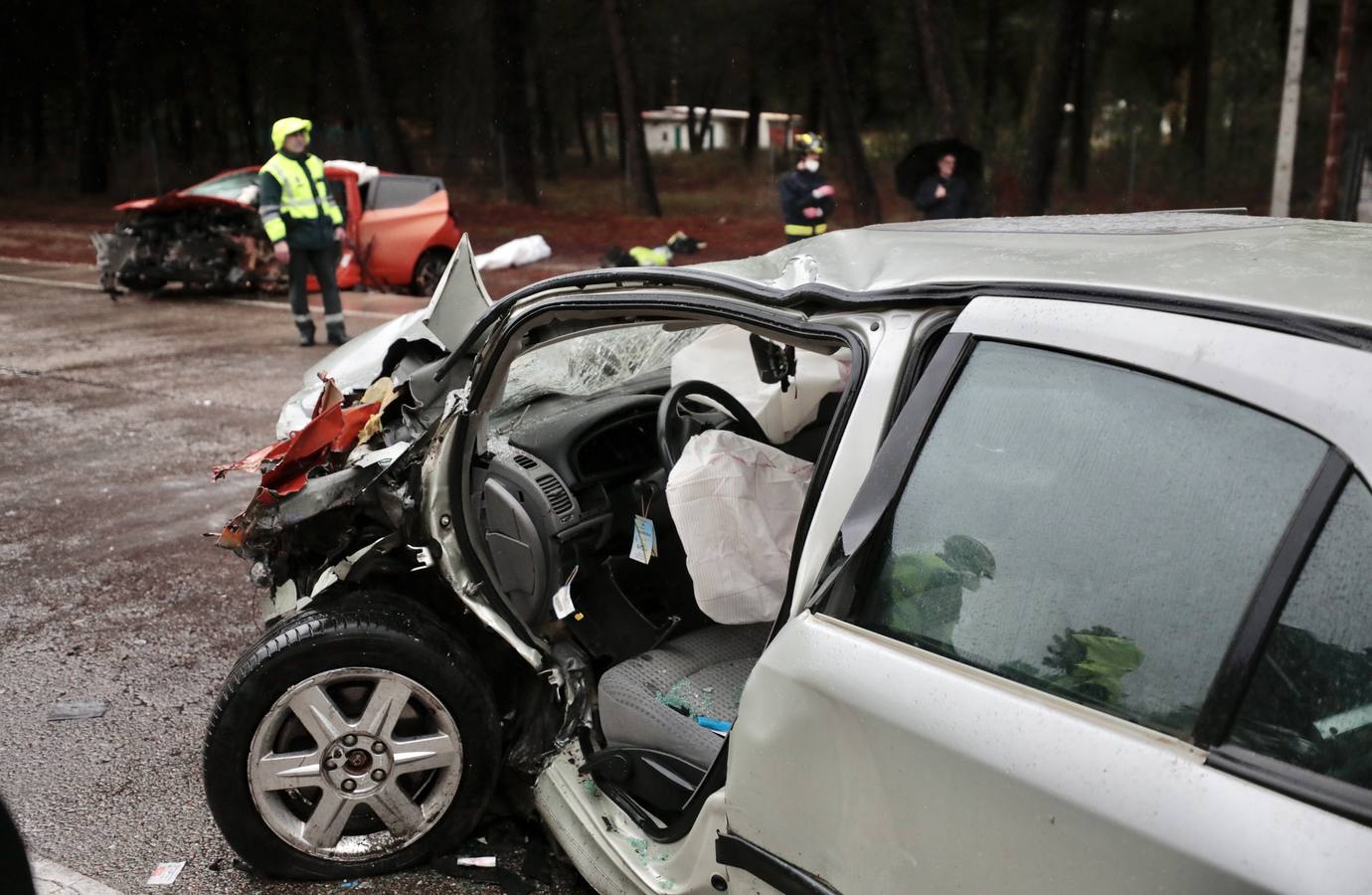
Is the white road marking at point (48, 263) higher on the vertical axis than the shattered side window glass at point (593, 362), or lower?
lower

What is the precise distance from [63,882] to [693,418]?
76.4 inches

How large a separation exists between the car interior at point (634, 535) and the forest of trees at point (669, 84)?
40.8 feet

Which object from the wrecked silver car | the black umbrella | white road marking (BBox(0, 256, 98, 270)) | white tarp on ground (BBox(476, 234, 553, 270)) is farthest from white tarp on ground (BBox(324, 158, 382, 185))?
the wrecked silver car

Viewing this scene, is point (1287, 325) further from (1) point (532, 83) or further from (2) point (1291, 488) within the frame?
(1) point (532, 83)

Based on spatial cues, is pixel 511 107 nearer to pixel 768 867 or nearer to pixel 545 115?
pixel 545 115

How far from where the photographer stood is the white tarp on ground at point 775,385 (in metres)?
3.35

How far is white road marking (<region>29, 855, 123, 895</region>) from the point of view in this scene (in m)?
2.94

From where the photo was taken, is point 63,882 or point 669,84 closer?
point 63,882

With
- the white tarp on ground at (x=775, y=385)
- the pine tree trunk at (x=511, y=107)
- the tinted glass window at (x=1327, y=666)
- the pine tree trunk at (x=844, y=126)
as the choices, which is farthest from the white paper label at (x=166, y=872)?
the pine tree trunk at (x=511, y=107)

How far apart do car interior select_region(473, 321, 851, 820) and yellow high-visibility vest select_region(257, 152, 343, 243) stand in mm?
7265

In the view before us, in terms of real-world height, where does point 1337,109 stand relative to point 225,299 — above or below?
above

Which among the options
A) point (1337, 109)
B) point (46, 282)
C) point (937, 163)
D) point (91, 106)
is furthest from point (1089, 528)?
point (91, 106)

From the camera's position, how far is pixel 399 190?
13.7 metres

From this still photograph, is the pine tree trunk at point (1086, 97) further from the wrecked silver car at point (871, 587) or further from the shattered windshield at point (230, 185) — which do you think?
the wrecked silver car at point (871, 587)
